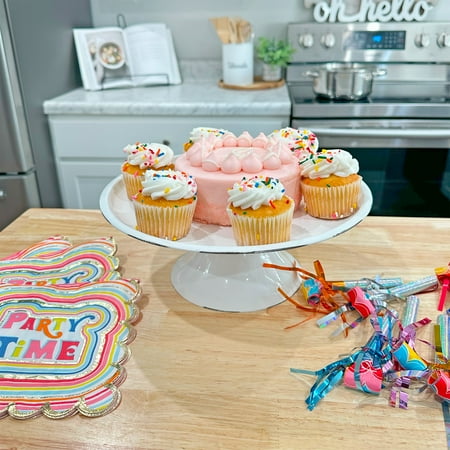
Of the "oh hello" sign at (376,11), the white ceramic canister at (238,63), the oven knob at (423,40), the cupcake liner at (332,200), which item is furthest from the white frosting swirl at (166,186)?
the oven knob at (423,40)

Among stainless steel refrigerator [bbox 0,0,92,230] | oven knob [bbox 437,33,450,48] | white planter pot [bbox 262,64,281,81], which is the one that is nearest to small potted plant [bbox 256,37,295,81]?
white planter pot [bbox 262,64,281,81]

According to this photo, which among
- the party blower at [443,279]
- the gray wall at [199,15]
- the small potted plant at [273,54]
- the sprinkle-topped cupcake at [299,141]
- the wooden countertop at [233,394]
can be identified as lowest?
the wooden countertop at [233,394]

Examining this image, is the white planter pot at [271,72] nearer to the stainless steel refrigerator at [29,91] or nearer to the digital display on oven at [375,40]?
the digital display on oven at [375,40]

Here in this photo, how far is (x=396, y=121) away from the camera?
1.85m

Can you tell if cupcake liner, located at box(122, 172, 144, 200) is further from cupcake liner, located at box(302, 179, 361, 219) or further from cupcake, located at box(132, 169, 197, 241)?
cupcake liner, located at box(302, 179, 361, 219)

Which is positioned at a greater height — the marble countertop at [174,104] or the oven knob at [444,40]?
the oven knob at [444,40]

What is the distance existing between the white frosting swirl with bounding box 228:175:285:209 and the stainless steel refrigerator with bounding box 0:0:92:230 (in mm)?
1343

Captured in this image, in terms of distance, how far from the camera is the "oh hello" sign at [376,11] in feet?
→ 7.47

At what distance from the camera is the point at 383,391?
659 mm

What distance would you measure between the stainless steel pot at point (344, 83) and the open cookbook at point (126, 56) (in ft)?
2.63

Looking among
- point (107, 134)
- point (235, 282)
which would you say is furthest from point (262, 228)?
point (107, 134)

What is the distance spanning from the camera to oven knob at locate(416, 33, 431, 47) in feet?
7.52

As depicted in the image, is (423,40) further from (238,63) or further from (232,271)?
(232,271)

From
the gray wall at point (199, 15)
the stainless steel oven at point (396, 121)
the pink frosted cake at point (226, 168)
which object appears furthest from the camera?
the gray wall at point (199, 15)
